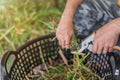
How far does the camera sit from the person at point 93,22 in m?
1.55

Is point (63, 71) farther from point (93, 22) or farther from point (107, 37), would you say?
point (107, 37)

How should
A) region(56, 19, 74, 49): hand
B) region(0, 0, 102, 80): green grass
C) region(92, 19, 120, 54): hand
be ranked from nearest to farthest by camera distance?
region(92, 19, 120, 54): hand < region(56, 19, 74, 49): hand < region(0, 0, 102, 80): green grass

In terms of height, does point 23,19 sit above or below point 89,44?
above

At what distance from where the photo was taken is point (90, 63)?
1897mm

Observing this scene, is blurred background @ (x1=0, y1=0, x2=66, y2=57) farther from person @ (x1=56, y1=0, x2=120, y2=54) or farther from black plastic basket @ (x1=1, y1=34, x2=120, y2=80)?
person @ (x1=56, y1=0, x2=120, y2=54)

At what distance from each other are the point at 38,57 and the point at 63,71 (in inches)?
8.0

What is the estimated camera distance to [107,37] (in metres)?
1.53

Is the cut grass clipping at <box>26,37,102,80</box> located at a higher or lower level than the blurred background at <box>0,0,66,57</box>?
lower

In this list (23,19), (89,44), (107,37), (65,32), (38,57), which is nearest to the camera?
(107,37)

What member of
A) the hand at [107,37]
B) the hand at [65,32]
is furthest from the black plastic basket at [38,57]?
the hand at [107,37]

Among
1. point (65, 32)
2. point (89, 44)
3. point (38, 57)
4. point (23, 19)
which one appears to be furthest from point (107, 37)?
point (23, 19)

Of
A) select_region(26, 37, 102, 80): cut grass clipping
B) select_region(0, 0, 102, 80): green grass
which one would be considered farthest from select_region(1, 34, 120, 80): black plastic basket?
select_region(0, 0, 102, 80): green grass

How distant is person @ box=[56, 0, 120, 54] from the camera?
1.55 m

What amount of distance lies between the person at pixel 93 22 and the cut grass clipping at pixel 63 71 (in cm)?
9
